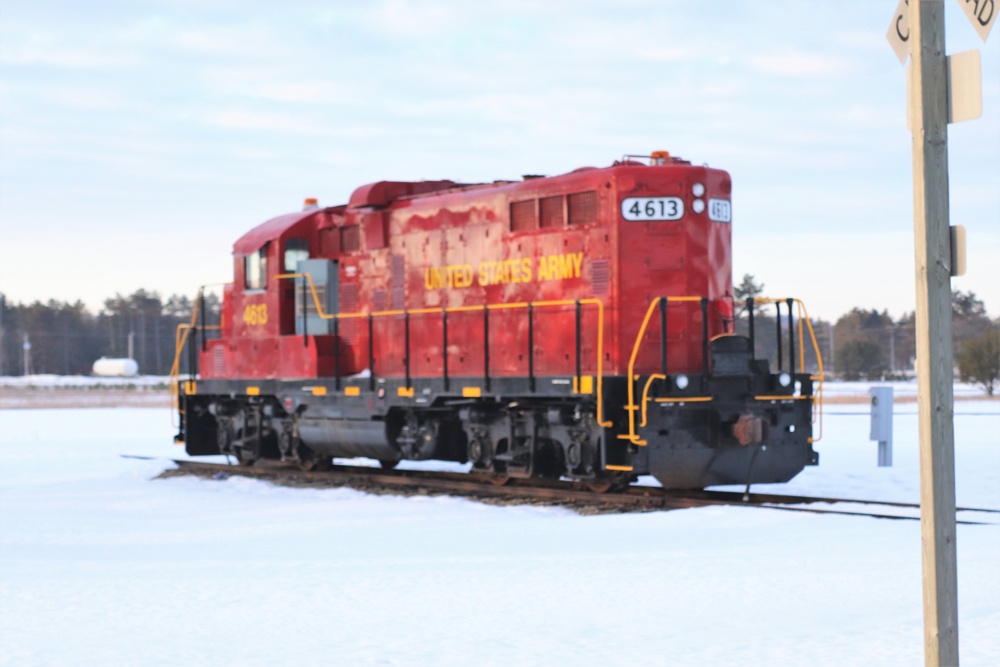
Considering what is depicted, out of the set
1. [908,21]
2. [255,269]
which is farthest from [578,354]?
[908,21]

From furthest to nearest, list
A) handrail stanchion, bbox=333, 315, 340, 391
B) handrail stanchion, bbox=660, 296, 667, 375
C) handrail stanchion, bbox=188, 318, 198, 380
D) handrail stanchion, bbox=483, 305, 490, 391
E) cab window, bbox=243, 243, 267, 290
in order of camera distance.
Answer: handrail stanchion, bbox=188, 318, 198, 380 → cab window, bbox=243, 243, 267, 290 → handrail stanchion, bbox=333, 315, 340, 391 → handrail stanchion, bbox=483, 305, 490, 391 → handrail stanchion, bbox=660, 296, 667, 375

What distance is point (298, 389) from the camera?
17.7m

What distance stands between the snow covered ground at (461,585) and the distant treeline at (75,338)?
117m

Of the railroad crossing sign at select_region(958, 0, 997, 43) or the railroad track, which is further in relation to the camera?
the railroad track

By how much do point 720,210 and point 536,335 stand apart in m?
2.58

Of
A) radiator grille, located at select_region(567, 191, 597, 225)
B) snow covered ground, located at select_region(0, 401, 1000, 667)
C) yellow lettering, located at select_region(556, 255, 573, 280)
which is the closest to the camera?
snow covered ground, located at select_region(0, 401, 1000, 667)

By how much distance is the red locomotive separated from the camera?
44.0 ft

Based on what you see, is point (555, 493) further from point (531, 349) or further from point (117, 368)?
point (117, 368)

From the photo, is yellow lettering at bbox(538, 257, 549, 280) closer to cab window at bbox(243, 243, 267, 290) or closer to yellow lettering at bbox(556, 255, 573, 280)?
yellow lettering at bbox(556, 255, 573, 280)

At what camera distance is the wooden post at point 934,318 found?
5043 millimetres

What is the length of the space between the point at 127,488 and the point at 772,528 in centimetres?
922

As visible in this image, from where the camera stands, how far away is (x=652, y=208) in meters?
14.0

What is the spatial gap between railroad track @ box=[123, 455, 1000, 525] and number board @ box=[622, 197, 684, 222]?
308 cm

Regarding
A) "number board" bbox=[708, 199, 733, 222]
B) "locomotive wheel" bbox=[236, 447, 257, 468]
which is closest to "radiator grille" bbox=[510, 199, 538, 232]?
"number board" bbox=[708, 199, 733, 222]
